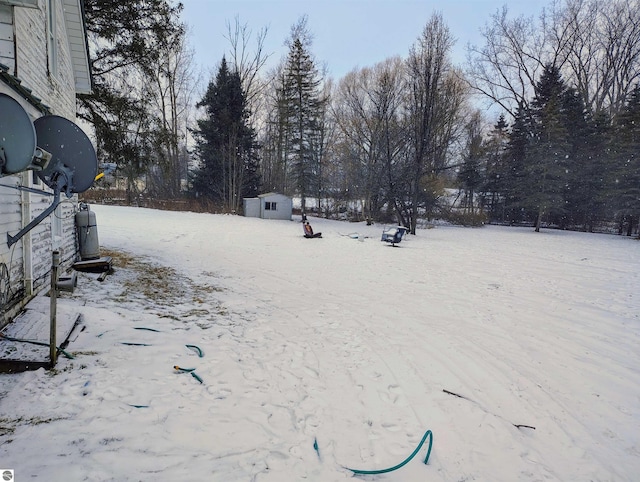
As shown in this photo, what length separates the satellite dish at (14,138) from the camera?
2643mm

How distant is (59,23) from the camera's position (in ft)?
21.0

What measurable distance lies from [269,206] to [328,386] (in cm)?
2149

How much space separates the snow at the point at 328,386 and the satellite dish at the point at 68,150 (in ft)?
5.90

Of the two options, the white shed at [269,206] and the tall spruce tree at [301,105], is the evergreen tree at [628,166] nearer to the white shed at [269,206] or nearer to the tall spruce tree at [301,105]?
the tall spruce tree at [301,105]

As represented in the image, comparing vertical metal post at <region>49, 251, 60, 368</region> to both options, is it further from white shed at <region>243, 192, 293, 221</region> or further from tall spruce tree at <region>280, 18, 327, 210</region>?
tall spruce tree at <region>280, 18, 327, 210</region>

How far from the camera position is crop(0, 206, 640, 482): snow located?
→ 2.39 metres

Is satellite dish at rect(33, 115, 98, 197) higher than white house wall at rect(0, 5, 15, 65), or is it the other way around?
white house wall at rect(0, 5, 15, 65)

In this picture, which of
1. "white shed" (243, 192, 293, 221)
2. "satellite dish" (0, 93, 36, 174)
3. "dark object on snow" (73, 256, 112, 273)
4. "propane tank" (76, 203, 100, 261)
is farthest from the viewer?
"white shed" (243, 192, 293, 221)

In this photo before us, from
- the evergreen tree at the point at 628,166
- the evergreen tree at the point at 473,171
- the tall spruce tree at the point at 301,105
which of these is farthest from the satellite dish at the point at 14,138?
the evergreen tree at the point at 473,171

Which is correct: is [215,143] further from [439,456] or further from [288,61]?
[439,456]

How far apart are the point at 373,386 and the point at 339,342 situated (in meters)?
1.06

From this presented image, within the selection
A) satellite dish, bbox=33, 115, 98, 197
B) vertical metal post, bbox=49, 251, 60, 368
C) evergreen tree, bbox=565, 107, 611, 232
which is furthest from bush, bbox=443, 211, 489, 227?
vertical metal post, bbox=49, 251, 60, 368

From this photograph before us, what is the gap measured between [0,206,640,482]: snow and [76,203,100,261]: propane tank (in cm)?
133

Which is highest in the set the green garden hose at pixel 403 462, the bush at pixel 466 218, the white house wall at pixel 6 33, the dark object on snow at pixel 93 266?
the white house wall at pixel 6 33
